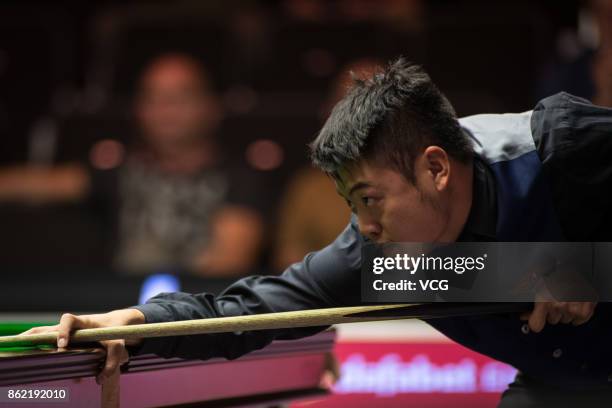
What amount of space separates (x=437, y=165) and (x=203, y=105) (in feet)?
9.72

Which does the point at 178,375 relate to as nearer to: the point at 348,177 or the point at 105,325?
the point at 105,325

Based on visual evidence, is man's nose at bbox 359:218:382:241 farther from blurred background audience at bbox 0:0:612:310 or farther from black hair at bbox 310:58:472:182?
blurred background audience at bbox 0:0:612:310

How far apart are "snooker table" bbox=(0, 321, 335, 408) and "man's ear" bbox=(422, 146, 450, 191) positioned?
0.54m

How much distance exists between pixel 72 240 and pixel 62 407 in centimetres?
303

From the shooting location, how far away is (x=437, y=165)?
83.4 inches

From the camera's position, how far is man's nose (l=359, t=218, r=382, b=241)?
2.11m

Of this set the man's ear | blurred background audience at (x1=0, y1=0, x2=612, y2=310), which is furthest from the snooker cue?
blurred background audience at (x1=0, y1=0, x2=612, y2=310)

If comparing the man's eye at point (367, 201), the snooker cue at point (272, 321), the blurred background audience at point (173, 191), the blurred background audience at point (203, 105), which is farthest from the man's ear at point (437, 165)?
the blurred background audience at point (173, 191)

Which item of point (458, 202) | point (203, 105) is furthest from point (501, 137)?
point (203, 105)

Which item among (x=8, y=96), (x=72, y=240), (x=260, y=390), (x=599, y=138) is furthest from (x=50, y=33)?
(x=599, y=138)

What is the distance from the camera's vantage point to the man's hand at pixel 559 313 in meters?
2.05

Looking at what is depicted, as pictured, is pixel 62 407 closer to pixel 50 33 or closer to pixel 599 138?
pixel 599 138

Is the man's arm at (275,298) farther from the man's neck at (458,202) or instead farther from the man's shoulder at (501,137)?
the man's shoulder at (501,137)

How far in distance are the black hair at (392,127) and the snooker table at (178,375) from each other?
50 centimetres
